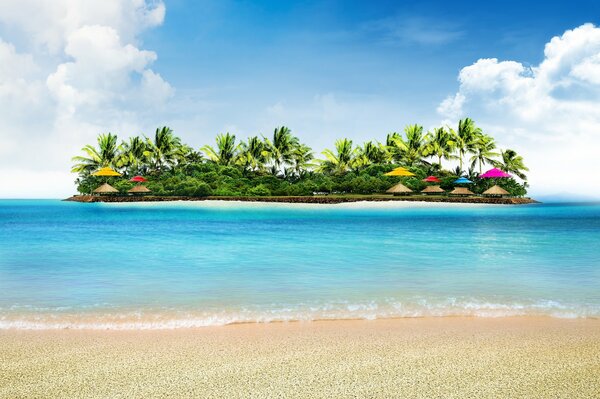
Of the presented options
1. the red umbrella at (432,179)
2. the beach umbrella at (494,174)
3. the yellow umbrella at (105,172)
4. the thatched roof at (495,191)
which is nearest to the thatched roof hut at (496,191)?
the thatched roof at (495,191)

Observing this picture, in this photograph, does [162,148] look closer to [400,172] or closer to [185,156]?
[185,156]

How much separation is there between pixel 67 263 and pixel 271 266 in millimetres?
5935

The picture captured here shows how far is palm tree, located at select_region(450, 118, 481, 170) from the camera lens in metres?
67.4

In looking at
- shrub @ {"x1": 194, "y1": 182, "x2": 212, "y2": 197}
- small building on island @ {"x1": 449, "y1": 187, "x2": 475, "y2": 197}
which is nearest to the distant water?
small building on island @ {"x1": 449, "y1": 187, "x2": 475, "y2": 197}

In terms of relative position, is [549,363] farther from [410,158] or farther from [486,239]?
[410,158]

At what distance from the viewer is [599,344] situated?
5.92 meters

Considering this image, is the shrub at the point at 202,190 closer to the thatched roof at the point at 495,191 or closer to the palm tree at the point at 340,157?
the palm tree at the point at 340,157

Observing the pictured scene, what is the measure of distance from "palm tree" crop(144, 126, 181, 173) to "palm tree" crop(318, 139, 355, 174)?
905 inches

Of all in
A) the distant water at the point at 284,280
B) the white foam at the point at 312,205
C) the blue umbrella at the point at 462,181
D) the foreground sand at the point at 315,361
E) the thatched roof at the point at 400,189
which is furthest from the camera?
the blue umbrella at the point at 462,181

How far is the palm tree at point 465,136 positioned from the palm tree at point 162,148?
41.7 meters

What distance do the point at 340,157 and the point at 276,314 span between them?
6723 cm

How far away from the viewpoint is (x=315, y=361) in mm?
5223

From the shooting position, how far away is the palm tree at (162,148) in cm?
7394

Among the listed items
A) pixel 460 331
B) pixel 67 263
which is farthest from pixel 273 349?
pixel 67 263
